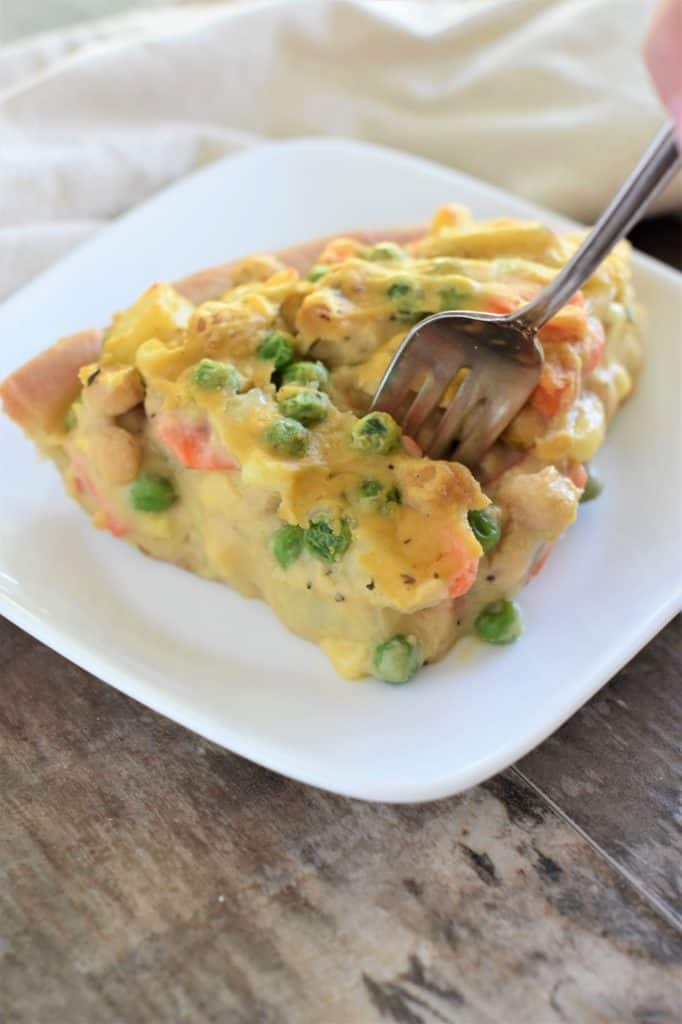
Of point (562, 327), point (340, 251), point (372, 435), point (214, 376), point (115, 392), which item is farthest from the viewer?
point (340, 251)

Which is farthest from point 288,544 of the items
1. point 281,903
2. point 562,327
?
point 562,327

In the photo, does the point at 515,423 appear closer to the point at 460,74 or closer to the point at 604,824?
the point at 604,824

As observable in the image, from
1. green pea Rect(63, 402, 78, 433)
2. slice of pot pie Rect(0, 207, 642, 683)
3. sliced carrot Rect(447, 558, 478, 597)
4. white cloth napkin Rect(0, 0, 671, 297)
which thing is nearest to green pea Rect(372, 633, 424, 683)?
slice of pot pie Rect(0, 207, 642, 683)

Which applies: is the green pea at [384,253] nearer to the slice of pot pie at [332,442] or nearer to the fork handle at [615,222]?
the slice of pot pie at [332,442]

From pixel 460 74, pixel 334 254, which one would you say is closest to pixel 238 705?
pixel 334 254

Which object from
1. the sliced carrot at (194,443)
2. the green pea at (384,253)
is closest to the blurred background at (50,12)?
the green pea at (384,253)

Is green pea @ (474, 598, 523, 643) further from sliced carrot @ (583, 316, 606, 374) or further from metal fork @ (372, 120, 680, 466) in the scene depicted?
sliced carrot @ (583, 316, 606, 374)

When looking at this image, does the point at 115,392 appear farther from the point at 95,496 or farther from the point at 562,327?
the point at 562,327
